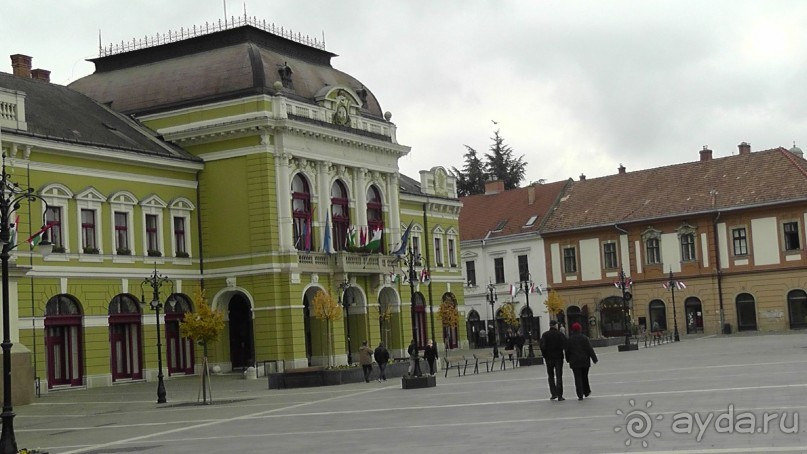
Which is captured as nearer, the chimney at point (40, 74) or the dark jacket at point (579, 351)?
the dark jacket at point (579, 351)

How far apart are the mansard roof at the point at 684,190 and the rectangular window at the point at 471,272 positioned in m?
A: 6.89

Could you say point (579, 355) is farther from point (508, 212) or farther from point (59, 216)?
point (508, 212)

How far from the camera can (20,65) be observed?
2359 inches

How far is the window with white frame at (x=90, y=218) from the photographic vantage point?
50.8 m

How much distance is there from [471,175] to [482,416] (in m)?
93.2

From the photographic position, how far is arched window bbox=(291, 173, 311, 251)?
A: 190 feet

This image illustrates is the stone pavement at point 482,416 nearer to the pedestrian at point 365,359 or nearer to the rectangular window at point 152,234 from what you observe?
the pedestrian at point 365,359

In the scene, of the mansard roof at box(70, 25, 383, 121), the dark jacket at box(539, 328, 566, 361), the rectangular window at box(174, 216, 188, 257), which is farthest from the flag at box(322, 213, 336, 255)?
the dark jacket at box(539, 328, 566, 361)

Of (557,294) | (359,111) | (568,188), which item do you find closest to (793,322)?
(557,294)

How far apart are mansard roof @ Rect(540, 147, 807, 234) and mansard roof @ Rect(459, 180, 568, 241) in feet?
3.55

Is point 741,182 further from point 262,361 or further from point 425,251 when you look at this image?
point 262,361

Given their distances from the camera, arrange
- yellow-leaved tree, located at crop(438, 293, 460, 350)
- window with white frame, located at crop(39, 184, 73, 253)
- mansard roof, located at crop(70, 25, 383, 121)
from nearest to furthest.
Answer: window with white frame, located at crop(39, 184, 73, 253) → mansard roof, located at crop(70, 25, 383, 121) → yellow-leaved tree, located at crop(438, 293, 460, 350)

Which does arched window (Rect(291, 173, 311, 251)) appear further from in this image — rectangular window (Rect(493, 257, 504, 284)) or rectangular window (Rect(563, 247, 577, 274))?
rectangular window (Rect(493, 257, 504, 284))

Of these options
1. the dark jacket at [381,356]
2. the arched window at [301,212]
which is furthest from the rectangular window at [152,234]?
the dark jacket at [381,356]
